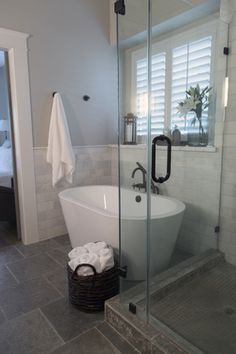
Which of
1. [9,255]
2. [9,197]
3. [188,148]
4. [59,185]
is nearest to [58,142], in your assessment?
[59,185]

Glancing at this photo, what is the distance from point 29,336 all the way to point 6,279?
79 cm

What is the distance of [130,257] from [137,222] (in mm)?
320

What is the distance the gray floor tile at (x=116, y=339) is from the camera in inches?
59.6

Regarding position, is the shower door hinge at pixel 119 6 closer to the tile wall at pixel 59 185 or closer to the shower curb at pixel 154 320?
the tile wall at pixel 59 185

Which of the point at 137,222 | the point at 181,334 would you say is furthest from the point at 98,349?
the point at 137,222

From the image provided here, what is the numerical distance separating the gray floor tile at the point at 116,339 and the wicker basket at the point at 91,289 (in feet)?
0.52

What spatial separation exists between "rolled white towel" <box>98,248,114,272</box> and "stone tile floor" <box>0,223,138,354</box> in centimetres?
34

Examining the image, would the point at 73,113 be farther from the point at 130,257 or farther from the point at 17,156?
the point at 130,257

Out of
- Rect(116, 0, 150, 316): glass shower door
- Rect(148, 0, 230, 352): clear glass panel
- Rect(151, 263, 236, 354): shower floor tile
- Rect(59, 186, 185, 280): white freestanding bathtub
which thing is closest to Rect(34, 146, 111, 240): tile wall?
Rect(59, 186, 185, 280): white freestanding bathtub

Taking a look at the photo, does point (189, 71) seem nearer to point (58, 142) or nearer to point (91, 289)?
point (58, 142)

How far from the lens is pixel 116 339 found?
1596 mm

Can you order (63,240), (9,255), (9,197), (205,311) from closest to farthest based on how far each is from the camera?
(205,311), (9,255), (63,240), (9,197)

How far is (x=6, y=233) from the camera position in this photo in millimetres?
3324

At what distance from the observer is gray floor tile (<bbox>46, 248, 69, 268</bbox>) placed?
2594mm
